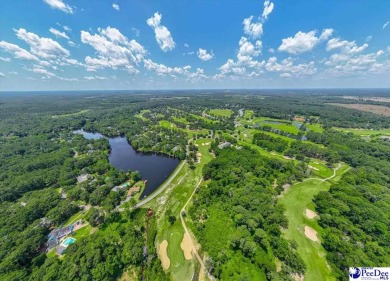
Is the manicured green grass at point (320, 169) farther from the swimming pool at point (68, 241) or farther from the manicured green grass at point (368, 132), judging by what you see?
the swimming pool at point (68, 241)

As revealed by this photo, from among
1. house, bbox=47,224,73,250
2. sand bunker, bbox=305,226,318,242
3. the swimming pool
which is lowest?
sand bunker, bbox=305,226,318,242

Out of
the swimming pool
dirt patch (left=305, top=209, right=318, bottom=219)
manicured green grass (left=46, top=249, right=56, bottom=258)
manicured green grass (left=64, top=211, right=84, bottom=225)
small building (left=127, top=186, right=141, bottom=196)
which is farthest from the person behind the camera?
small building (left=127, top=186, right=141, bottom=196)

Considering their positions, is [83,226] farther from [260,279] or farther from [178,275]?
[260,279]

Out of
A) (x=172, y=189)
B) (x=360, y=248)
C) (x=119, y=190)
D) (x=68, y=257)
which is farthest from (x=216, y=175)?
(x=68, y=257)

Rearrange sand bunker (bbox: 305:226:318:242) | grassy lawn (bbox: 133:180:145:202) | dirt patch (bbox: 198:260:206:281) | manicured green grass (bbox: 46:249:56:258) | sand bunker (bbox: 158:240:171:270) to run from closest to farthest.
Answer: dirt patch (bbox: 198:260:206:281), sand bunker (bbox: 158:240:171:270), manicured green grass (bbox: 46:249:56:258), sand bunker (bbox: 305:226:318:242), grassy lawn (bbox: 133:180:145:202)

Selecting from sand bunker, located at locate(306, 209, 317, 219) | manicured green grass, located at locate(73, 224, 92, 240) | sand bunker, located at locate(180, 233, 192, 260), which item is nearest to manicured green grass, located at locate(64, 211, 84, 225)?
manicured green grass, located at locate(73, 224, 92, 240)

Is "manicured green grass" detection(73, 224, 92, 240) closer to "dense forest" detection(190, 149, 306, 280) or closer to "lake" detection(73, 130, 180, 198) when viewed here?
"lake" detection(73, 130, 180, 198)
